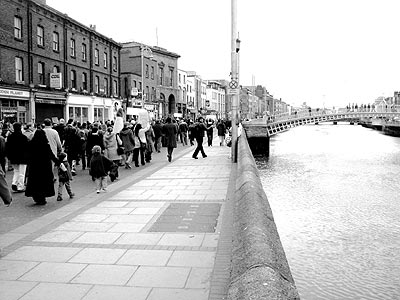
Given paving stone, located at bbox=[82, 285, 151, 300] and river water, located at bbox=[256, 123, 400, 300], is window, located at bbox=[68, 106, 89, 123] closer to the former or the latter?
river water, located at bbox=[256, 123, 400, 300]

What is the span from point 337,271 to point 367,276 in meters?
0.49

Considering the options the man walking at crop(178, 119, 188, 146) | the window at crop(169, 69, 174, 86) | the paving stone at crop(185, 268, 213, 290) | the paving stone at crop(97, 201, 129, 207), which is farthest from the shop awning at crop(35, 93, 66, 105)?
the window at crop(169, 69, 174, 86)

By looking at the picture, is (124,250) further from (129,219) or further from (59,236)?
(129,219)

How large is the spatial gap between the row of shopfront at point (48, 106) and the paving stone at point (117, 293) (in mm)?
16731

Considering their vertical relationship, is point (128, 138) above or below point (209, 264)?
above

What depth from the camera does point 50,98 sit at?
96.0 feet

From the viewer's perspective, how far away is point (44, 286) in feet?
15.3

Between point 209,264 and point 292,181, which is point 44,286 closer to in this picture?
point 209,264

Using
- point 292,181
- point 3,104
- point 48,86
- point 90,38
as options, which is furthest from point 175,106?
point 292,181

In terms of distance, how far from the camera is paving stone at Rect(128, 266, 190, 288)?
15.4ft

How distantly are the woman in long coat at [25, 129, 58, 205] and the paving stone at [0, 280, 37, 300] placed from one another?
14.4 ft

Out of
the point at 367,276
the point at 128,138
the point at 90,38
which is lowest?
the point at 367,276

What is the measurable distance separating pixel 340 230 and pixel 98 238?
628 cm

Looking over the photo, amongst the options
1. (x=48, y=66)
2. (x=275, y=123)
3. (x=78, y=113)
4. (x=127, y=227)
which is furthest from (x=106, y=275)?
(x=275, y=123)
